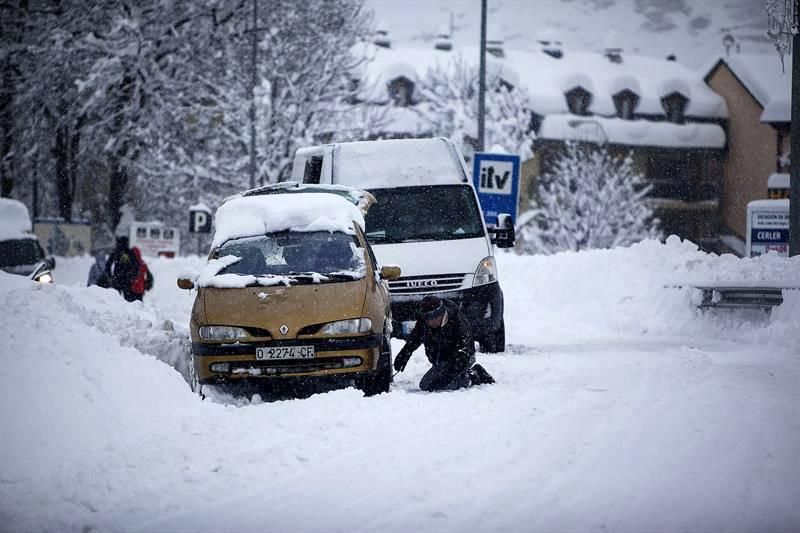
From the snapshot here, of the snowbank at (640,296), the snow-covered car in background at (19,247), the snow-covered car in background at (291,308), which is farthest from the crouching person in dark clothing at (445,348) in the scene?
the snow-covered car in background at (19,247)

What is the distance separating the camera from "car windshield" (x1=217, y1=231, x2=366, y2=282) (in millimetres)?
9508

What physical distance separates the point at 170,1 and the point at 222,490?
92.1 feet

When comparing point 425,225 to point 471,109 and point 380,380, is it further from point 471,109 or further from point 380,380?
point 471,109

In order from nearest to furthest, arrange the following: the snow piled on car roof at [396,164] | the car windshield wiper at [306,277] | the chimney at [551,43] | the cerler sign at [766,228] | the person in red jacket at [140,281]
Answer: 1. the car windshield wiper at [306,277]
2. the snow piled on car roof at [396,164]
3. the person in red jacket at [140,281]
4. the cerler sign at [766,228]
5. the chimney at [551,43]

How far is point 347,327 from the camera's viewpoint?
8953mm

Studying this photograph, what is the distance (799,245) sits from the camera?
1583 cm

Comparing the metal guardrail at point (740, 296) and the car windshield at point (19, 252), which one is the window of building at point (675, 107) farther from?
the car windshield at point (19, 252)

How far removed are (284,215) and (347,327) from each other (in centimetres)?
161

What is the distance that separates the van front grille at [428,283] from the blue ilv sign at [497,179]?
21.5 ft

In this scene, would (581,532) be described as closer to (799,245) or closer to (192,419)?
(192,419)

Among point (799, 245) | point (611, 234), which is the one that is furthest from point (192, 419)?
point (611, 234)

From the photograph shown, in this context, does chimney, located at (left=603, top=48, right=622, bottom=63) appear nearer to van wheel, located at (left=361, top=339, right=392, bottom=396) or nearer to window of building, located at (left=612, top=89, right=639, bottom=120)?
window of building, located at (left=612, top=89, right=639, bottom=120)

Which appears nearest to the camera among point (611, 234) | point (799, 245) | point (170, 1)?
point (799, 245)

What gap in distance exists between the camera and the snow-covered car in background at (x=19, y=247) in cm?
1981
